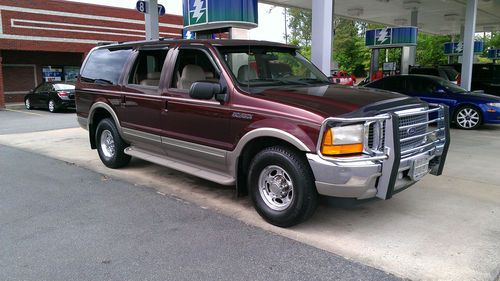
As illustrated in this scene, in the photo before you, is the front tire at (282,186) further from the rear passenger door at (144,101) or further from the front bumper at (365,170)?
the rear passenger door at (144,101)

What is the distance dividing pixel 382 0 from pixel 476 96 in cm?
1106

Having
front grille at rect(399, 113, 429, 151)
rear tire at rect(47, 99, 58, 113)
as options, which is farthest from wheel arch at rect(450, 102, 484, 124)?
rear tire at rect(47, 99, 58, 113)

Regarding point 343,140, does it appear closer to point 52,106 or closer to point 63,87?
point 63,87

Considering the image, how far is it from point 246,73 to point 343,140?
1.63 meters

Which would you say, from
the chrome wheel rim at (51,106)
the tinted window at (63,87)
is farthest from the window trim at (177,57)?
the chrome wheel rim at (51,106)

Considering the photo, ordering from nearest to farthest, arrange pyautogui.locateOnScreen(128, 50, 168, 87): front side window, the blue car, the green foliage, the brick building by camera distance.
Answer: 1. pyautogui.locateOnScreen(128, 50, 168, 87): front side window
2. the blue car
3. the brick building
4. the green foliage

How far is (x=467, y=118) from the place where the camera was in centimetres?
1150

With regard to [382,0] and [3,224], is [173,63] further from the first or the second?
[382,0]

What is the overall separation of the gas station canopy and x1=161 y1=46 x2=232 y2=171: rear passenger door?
48.4 feet

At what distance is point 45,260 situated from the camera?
3.79 meters

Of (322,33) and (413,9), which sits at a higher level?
(413,9)

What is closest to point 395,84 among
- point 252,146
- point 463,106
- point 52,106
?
point 463,106

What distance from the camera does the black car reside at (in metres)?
17.8

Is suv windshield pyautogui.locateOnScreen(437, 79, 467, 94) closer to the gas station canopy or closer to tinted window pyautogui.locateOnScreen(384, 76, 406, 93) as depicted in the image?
tinted window pyautogui.locateOnScreen(384, 76, 406, 93)
